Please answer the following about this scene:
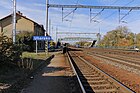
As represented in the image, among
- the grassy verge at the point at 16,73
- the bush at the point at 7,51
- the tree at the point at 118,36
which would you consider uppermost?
the tree at the point at 118,36

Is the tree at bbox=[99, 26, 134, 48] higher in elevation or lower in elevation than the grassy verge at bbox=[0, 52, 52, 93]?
higher

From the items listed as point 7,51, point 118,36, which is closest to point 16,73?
point 7,51

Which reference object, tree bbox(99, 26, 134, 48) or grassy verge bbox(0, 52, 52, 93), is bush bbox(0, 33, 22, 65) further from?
tree bbox(99, 26, 134, 48)

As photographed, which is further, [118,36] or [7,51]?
[118,36]

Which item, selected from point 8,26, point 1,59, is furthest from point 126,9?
point 8,26

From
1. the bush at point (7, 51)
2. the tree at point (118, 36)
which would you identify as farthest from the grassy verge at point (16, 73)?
the tree at point (118, 36)

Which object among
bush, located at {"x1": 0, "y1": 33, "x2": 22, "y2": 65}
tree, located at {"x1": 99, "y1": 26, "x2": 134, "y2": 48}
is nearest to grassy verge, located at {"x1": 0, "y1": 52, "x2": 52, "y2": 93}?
bush, located at {"x1": 0, "y1": 33, "x2": 22, "y2": 65}

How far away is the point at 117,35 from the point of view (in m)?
137

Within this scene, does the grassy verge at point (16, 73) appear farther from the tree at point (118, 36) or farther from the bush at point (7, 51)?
the tree at point (118, 36)

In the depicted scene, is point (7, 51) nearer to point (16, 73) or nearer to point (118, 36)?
point (16, 73)

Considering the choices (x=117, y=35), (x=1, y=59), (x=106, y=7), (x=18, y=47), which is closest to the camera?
(x=1, y=59)

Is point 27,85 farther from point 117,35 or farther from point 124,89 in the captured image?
point 117,35

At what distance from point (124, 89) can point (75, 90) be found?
1.94 m

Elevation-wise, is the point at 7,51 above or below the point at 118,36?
below
